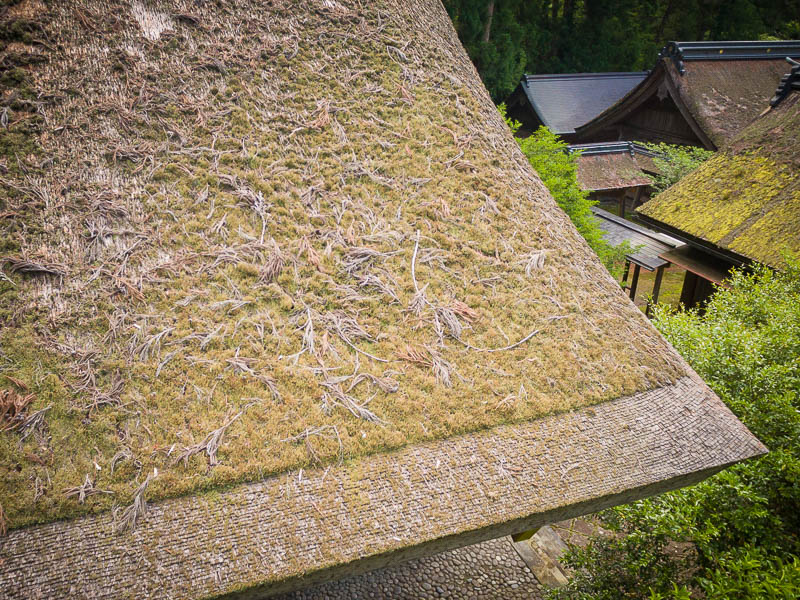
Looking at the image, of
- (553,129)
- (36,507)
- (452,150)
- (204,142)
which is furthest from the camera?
(553,129)

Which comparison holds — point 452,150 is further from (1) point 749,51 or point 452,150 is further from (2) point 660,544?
(1) point 749,51

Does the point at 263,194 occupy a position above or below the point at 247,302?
above

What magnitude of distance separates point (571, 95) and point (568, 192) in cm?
1149

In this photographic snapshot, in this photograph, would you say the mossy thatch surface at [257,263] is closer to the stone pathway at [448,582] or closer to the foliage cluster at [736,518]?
the foliage cluster at [736,518]

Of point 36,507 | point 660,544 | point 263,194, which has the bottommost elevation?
point 660,544

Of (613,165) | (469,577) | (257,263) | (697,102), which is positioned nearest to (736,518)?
(469,577)

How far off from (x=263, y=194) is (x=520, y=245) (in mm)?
Result: 1904

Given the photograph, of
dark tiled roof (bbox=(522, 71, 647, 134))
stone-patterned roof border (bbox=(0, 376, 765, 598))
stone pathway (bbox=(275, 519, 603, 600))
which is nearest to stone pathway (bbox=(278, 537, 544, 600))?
stone pathway (bbox=(275, 519, 603, 600))

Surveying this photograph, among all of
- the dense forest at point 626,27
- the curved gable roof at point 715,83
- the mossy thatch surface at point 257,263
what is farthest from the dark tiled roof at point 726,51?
the mossy thatch surface at point 257,263

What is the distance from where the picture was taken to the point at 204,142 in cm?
329

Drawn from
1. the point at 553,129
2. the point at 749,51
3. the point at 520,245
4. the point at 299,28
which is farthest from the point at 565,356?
the point at 749,51

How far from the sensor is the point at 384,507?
7.81 ft

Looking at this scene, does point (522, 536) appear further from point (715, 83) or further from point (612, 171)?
point (715, 83)

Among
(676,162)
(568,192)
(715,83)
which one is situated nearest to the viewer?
(568,192)
